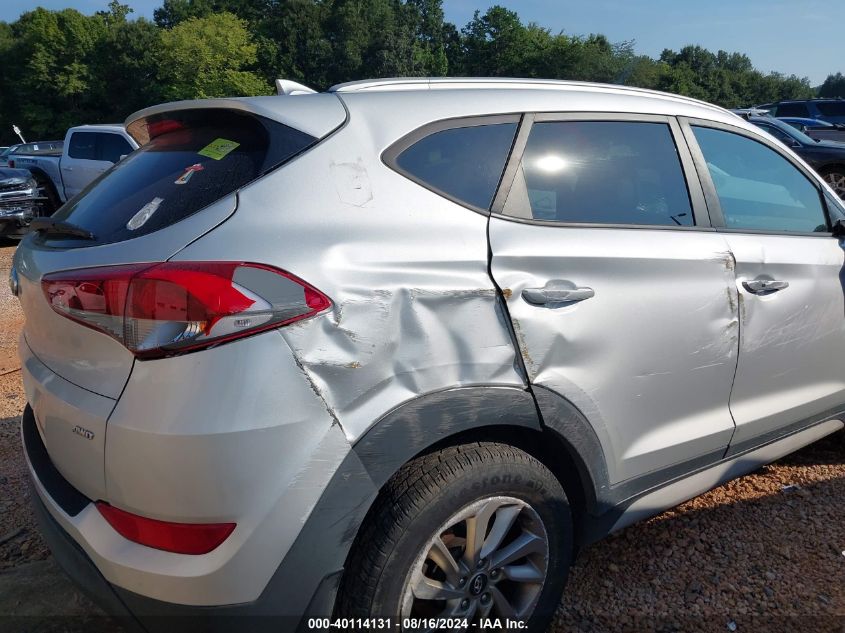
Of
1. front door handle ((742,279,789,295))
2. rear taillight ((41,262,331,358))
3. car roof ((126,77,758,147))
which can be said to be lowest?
front door handle ((742,279,789,295))

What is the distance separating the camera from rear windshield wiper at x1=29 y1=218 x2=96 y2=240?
1.85 m

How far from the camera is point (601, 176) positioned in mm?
2285

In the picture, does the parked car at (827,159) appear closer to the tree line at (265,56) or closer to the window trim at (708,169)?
the window trim at (708,169)

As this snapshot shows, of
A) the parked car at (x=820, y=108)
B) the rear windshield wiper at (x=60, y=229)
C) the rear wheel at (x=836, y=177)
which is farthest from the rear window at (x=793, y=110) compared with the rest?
the rear windshield wiper at (x=60, y=229)

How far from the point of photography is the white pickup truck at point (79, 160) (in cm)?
1128

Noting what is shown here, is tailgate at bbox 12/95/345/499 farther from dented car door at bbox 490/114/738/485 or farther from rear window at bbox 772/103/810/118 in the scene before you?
rear window at bbox 772/103/810/118

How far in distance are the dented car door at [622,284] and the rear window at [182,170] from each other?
0.67 metres

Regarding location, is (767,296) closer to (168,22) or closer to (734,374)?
(734,374)

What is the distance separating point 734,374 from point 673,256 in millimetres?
537

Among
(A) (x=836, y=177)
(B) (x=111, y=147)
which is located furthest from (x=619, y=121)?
(B) (x=111, y=147)

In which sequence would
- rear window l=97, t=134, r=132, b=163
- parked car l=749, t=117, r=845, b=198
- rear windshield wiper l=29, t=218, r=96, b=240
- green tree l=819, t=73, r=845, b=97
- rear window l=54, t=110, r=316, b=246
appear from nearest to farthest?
rear window l=54, t=110, r=316, b=246
rear windshield wiper l=29, t=218, r=96, b=240
parked car l=749, t=117, r=845, b=198
rear window l=97, t=134, r=132, b=163
green tree l=819, t=73, r=845, b=97

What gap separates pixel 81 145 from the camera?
1173 centimetres

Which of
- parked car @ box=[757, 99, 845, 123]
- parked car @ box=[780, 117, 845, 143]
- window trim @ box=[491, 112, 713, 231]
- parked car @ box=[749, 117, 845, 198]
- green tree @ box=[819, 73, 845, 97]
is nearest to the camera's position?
window trim @ box=[491, 112, 713, 231]

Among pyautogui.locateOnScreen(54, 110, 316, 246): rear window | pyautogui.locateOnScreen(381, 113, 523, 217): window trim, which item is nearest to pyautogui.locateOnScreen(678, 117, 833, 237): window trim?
pyautogui.locateOnScreen(381, 113, 523, 217): window trim
